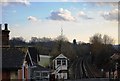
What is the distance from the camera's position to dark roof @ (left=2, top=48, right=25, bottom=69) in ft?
5.58

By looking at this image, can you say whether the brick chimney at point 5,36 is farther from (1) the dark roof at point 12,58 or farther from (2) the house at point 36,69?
(2) the house at point 36,69

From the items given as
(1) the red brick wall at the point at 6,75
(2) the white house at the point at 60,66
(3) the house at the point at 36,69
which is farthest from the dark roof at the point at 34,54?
(1) the red brick wall at the point at 6,75

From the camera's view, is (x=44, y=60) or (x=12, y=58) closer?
(x=12, y=58)

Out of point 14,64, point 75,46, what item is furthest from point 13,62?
point 75,46

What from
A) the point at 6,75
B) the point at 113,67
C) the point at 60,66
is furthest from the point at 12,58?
the point at 113,67

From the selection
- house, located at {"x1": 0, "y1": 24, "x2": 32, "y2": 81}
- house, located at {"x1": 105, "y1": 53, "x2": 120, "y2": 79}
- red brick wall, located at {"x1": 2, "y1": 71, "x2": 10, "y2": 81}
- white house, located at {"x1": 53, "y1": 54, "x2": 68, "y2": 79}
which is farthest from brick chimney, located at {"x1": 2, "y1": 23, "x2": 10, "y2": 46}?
house, located at {"x1": 105, "y1": 53, "x2": 120, "y2": 79}

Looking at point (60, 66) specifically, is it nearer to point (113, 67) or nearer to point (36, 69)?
point (36, 69)

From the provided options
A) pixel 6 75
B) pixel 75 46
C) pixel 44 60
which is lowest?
pixel 6 75

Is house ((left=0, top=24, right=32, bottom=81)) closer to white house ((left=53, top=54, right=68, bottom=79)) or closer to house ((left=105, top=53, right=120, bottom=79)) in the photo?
white house ((left=53, top=54, right=68, bottom=79))

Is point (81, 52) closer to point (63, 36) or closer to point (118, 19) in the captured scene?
point (63, 36)

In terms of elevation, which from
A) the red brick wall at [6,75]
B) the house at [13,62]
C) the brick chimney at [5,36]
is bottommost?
the red brick wall at [6,75]

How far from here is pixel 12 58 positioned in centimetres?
175

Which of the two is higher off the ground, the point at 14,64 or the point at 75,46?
the point at 75,46

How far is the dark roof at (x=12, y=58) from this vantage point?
1701 mm
